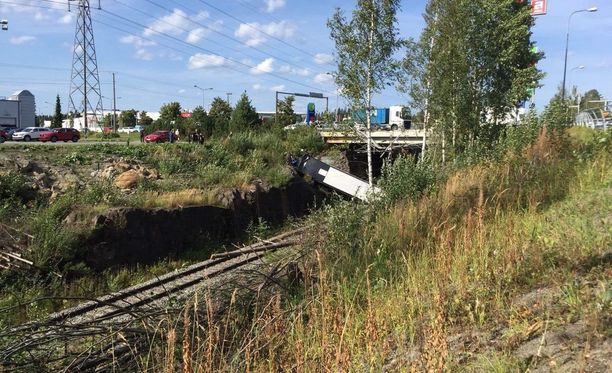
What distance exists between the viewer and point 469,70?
17.6 metres

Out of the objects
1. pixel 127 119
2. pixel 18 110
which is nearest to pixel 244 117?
pixel 18 110

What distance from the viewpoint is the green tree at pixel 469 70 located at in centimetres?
1717

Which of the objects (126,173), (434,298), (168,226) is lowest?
(168,226)

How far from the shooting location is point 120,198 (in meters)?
17.6

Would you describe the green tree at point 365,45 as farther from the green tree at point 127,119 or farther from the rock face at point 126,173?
the green tree at point 127,119

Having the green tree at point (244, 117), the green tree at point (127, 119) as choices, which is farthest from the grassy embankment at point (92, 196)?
the green tree at point (127, 119)

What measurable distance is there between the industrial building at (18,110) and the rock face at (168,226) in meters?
82.9

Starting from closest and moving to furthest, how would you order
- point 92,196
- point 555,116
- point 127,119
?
point 555,116, point 92,196, point 127,119

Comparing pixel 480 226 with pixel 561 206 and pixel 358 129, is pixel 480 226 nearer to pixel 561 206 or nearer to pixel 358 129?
pixel 561 206

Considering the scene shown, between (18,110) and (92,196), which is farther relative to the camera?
(18,110)

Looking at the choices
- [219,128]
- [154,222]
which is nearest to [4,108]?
[219,128]

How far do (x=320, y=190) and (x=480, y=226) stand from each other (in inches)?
880

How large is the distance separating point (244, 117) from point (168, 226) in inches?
1320

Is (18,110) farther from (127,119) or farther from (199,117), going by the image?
(199,117)
